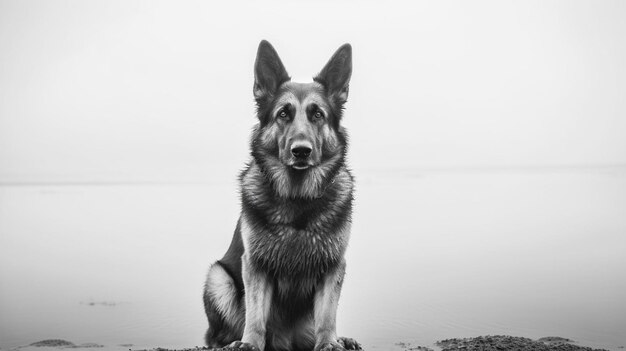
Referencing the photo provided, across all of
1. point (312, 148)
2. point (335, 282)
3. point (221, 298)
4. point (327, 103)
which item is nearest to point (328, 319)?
point (335, 282)

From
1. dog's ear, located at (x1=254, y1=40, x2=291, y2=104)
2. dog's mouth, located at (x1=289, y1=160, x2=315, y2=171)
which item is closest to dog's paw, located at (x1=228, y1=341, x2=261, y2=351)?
dog's mouth, located at (x1=289, y1=160, x2=315, y2=171)

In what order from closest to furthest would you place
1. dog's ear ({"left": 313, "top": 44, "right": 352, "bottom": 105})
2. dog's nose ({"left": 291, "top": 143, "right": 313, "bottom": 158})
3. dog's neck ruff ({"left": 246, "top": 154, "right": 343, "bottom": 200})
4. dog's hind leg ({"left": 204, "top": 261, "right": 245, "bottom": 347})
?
dog's nose ({"left": 291, "top": 143, "right": 313, "bottom": 158})
dog's neck ruff ({"left": 246, "top": 154, "right": 343, "bottom": 200})
dog's ear ({"left": 313, "top": 44, "right": 352, "bottom": 105})
dog's hind leg ({"left": 204, "top": 261, "right": 245, "bottom": 347})

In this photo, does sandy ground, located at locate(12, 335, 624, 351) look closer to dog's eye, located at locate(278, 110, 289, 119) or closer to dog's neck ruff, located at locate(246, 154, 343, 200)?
dog's neck ruff, located at locate(246, 154, 343, 200)

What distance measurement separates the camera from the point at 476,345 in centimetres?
619

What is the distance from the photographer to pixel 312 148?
5141 millimetres

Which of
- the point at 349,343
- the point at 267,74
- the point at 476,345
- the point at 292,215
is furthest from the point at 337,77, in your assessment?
the point at 476,345

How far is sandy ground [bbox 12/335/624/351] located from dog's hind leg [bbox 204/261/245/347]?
0.76 ft

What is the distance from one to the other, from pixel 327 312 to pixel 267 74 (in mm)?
2424

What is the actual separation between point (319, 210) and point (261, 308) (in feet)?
3.60

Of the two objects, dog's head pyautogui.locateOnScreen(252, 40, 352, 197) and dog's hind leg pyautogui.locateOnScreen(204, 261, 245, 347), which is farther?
dog's hind leg pyautogui.locateOnScreen(204, 261, 245, 347)

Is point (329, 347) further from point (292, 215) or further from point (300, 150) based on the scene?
point (300, 150)

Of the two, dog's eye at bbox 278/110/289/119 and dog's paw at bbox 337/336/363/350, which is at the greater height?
dog's eye at bbox 278/110/289/119

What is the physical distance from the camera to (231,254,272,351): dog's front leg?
5285mm

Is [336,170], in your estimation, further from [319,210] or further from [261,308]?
[261,308]
